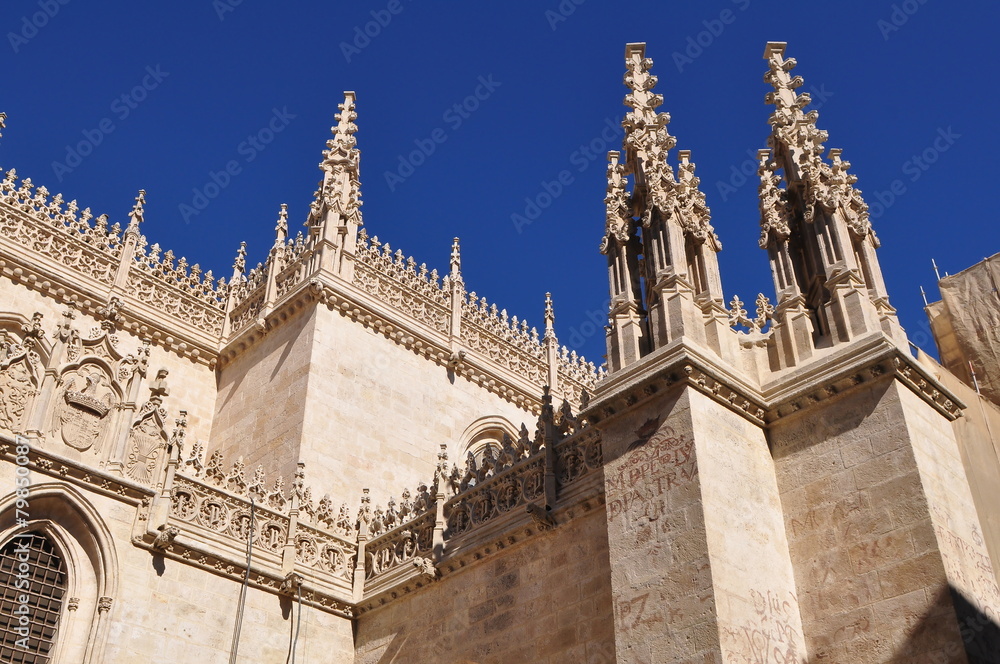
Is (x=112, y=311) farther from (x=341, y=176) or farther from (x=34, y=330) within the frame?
(x=341, y=176)

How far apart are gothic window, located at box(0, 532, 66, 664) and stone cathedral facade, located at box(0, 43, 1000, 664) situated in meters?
0.04

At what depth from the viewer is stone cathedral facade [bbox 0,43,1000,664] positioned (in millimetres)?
10234

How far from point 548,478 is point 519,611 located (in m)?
1.84

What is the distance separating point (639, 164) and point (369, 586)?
26.3 ft

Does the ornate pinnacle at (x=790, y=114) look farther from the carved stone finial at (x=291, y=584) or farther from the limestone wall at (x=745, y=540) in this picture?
the carved stone finial at (x=291, y=584)

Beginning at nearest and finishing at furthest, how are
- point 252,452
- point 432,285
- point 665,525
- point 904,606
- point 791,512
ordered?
1. point 904,606
2. point 665,525
3. point 791,512
4. point 252,452
5. point 432,285

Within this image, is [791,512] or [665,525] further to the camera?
[791,512]

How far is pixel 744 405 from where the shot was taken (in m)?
11.5

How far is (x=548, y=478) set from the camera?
13430 millimetres

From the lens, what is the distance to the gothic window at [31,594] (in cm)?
1247

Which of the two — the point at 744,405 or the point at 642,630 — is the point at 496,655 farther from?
the point at 744,405

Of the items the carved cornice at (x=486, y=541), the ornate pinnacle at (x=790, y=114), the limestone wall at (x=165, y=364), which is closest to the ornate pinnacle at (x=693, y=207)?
the ornate pinnacle at (x=790, y=114)

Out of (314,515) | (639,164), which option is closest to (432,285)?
(314,515)

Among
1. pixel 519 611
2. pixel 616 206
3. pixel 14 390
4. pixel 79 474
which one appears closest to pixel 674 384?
pixel 616 206
